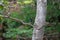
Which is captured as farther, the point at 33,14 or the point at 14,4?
the point at 14,4

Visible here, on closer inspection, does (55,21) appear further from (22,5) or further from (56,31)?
(22,5)

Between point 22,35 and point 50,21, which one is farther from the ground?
point 50,21

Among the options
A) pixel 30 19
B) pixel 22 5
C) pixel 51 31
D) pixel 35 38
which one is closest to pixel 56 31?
pixel 51 31

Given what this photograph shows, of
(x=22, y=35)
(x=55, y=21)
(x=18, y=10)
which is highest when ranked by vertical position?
(x=18, y=10)

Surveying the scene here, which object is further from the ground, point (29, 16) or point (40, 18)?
point (40, 18)

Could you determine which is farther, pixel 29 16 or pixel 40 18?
pixel 29 16

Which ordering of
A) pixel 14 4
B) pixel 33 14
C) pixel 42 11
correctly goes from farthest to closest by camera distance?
pixel 14 4
pixel 33 14
pixel 42 11

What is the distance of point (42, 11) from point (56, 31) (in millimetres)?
1212

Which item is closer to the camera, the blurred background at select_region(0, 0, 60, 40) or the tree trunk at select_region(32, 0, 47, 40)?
the tree trunk at select_region(32, 0, 47, 40)

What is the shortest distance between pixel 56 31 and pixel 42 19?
1193 millimetres

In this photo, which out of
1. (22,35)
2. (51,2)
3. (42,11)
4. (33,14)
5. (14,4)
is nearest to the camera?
(42,11)

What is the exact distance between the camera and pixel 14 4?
2.68m

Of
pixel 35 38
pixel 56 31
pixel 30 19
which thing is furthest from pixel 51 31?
pixel 35 38

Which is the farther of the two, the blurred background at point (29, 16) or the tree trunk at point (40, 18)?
the blurred background at point (29, 16)
